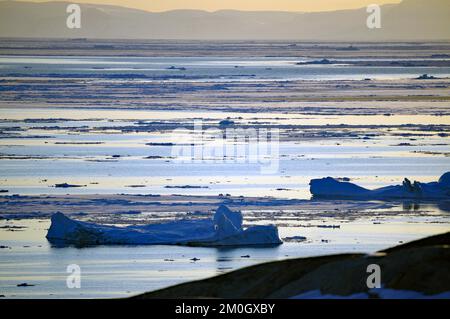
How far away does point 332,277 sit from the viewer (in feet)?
32.8

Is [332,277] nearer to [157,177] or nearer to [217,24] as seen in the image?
[157,177]

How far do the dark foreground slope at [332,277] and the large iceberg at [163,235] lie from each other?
496 cm

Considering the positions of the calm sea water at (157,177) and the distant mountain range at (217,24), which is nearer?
the calm sea water at (157,177)

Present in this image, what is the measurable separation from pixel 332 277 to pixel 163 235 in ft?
21.2

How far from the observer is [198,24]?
5468 inches

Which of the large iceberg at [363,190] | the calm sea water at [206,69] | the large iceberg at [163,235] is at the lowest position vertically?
the large iceberg at [163,235]

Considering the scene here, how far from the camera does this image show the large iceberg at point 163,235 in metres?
16.0

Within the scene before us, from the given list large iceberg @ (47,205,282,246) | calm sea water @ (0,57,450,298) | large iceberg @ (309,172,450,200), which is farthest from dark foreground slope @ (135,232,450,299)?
large iceberg @ (309,172,450,200)

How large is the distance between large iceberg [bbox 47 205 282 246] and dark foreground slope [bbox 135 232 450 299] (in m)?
4.96

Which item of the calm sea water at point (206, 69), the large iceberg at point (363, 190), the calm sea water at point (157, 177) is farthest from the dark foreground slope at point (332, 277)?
the calm sea water at point (206, 69)

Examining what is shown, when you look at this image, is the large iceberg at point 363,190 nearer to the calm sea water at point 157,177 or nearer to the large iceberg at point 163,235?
the calm sea water at point 157,177
